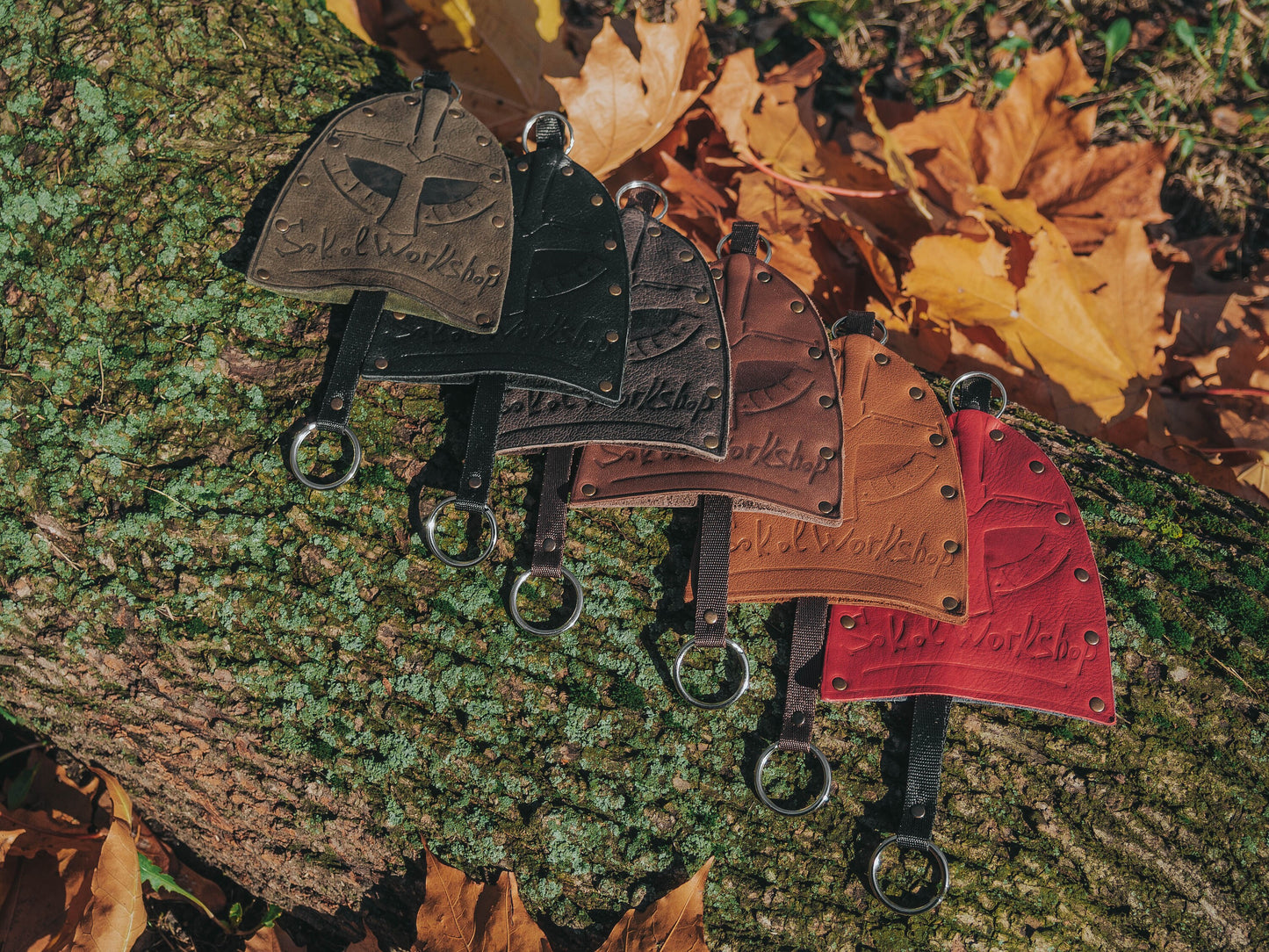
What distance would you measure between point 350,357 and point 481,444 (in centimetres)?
36

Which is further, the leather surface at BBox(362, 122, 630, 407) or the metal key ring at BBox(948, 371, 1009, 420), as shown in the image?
the metal key ring at BBox(948, 371, 1009, 420)

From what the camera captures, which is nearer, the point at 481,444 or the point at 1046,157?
the point at 481,444

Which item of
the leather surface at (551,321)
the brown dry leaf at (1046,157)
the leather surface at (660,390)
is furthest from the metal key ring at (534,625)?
the brown dry leaf at (1046,157)

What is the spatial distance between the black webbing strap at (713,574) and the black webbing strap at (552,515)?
1.00ft

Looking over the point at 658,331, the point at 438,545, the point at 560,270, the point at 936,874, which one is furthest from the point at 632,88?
the point at 936,874

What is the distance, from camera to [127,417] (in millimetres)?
1812

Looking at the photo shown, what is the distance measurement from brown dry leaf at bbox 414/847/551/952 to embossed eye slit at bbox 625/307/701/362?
115 centimetres

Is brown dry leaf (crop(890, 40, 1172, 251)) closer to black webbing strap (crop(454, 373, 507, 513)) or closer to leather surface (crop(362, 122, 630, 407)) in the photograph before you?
leather surface (crop(362, 122, 630, 407))

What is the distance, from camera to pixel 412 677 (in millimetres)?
1755

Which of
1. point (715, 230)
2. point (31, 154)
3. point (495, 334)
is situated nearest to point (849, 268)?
point (715, 230)

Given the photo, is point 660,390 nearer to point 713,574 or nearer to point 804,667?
point 713,574

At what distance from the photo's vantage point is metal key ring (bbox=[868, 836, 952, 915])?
5.48 ft

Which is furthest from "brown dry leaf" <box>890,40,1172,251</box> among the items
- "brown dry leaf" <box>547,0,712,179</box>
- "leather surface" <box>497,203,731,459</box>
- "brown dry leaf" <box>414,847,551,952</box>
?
"brown dry leaf" <box>414,847,551,952</box>

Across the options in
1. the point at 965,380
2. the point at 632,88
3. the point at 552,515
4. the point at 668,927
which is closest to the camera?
the point at 668,927
